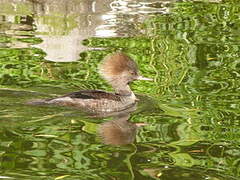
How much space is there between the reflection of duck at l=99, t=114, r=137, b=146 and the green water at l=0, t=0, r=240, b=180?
0.02 meters

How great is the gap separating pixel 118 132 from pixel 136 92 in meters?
1.70

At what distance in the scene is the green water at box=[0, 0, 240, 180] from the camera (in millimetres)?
6430

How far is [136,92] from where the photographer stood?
9102mm

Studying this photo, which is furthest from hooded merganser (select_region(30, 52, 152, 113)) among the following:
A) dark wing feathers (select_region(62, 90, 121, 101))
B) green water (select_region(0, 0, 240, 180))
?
green water (select_region(0, 0, 240, 180))

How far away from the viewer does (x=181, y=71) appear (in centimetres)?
971

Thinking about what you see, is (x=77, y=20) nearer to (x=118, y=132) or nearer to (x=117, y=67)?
(x=117, y=67)

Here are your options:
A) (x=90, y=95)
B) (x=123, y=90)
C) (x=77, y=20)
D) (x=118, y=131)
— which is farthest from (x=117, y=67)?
(x=77, y=20)

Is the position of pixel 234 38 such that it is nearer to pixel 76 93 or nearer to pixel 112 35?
pixel 112 35

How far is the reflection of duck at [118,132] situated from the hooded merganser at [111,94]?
0.33 meters

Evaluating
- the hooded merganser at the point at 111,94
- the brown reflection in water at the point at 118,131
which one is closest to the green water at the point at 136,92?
the brown reflection in water at the point at 118,131

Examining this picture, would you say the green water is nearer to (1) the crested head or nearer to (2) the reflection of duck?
(2) the reflection of duck

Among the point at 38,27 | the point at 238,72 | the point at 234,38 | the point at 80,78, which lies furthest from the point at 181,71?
the point at 38,27

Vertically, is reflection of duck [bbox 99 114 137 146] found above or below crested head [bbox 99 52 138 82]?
below

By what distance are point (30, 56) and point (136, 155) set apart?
3892 mm
